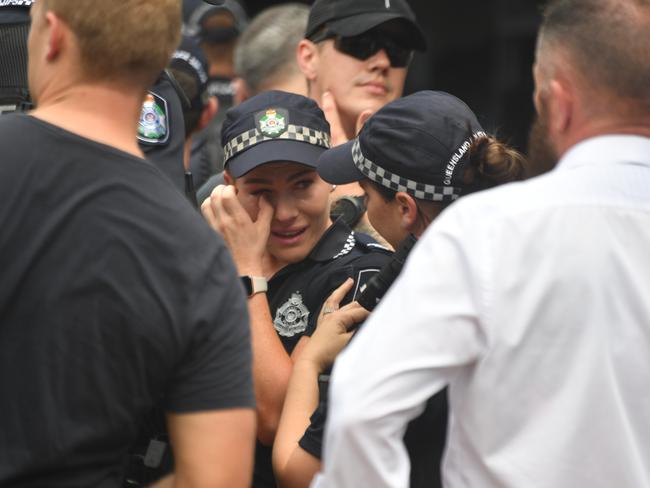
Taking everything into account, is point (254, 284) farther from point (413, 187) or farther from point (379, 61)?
point (379, 61)

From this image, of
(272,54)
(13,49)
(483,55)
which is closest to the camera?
(13,49)

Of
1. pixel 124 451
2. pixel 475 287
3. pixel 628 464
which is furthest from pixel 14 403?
pixel 628 464

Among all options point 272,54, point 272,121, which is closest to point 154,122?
point 272,121

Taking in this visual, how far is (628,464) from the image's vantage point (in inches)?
82.3

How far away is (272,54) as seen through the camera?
4.88 m

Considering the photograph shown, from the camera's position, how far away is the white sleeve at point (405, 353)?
2.02 meters

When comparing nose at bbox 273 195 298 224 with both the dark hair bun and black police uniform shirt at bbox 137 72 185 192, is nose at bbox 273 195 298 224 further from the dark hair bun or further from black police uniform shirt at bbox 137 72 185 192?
the dark hair bun

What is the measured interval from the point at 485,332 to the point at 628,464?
344mm

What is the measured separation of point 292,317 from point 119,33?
111 centimetres

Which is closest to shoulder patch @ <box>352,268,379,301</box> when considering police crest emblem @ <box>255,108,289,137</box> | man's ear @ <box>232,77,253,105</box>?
police crest emblem @ <box>255,108,289,137</box>

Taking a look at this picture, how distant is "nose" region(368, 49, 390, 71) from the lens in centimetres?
403

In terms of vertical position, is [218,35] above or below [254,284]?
below

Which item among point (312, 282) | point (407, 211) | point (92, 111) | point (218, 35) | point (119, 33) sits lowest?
point (218, 35)

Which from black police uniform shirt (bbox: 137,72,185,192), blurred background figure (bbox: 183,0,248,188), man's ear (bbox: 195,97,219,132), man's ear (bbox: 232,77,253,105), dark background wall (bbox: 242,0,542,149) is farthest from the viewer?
dark background wall (bbox: 242,0,542,149)
